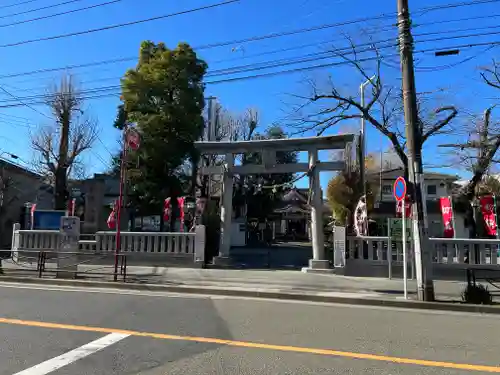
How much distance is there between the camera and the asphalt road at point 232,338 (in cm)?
534

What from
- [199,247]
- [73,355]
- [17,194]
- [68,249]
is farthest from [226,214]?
[17,194]

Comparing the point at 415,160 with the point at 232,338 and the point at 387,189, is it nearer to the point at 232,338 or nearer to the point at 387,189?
the point at 232,338

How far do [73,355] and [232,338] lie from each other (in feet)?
7.42

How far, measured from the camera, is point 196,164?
101 ft

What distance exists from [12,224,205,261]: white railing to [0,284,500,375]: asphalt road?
6688 millimetres

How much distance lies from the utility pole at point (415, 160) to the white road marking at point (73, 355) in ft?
23.4

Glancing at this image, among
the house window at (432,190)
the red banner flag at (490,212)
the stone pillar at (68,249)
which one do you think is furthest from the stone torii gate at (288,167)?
the house window at (432,190)

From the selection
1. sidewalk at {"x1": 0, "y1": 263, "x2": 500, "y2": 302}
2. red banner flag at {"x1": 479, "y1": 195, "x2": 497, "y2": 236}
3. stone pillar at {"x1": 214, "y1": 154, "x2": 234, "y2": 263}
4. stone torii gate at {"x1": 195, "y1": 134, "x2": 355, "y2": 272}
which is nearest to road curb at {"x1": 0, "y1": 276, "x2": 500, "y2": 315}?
sidewalk at {"x1": 0, "y1": 263, "x2": 500, "y2": 302}

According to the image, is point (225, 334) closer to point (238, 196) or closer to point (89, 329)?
point (89, 329)

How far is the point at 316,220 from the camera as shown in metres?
16.5

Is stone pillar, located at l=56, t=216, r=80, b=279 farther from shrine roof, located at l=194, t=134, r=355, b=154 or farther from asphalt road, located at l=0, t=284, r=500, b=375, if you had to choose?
shrine roof, located at l=194, t=134, r=355, b=154

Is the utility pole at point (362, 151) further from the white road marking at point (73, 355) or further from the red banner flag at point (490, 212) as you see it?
the white road marking at point (73, 355)

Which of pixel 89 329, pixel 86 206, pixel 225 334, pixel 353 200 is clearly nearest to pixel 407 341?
pixel 225 334

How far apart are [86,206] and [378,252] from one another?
73.0 ft
